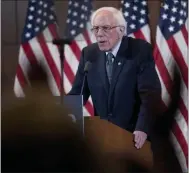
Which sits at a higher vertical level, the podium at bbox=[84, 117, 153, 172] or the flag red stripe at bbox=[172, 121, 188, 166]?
the podium at bbox=[84, 117, 153, 172]

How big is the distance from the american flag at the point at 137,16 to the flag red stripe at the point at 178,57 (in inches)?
5.0

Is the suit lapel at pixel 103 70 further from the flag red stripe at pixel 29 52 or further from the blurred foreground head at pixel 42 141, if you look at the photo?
the flag red stripe at pixel 29 52

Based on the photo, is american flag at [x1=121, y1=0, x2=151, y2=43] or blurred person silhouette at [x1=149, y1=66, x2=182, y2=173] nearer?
blurred person silhouette at [x1=149, y1=66, x2=182, y2=173]

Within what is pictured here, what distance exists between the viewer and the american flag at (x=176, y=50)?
198 cm

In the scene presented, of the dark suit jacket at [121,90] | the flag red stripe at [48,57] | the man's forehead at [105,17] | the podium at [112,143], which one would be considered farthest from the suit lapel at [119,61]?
the flag red stripe at [48,57]

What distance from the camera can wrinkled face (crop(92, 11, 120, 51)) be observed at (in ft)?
4.17

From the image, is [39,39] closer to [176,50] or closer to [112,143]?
[176,50]

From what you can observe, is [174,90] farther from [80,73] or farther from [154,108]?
[80,73]

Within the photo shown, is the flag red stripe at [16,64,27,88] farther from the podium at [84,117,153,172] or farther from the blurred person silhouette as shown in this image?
the podium at [84,117,153,172]

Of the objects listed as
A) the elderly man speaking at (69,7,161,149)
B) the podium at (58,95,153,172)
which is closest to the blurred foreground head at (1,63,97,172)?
the podium at (58,95,153,172)

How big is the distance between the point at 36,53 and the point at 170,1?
739 millimetres

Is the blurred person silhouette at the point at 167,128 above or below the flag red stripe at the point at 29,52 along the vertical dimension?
below

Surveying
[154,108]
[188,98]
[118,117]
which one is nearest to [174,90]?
[188,98]

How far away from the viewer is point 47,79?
6.29 feet
